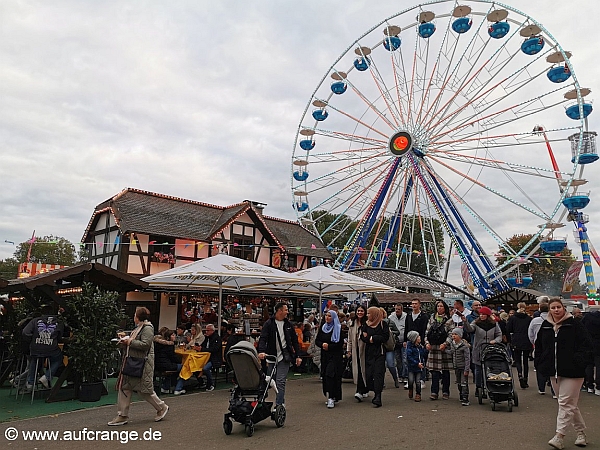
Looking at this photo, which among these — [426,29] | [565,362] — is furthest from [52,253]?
[565,362]

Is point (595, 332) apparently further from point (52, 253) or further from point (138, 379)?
point (52, 253)

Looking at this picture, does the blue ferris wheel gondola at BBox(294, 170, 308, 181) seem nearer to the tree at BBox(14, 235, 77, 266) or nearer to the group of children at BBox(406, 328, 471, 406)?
the group of children at BBox(406, 328, 471, 406)

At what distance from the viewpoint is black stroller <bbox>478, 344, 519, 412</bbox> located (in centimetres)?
716

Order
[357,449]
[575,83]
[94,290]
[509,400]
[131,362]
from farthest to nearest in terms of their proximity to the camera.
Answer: [575,83] < [94,290] < [509,400] < [131,362] < [357,449]

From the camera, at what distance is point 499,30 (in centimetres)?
1925

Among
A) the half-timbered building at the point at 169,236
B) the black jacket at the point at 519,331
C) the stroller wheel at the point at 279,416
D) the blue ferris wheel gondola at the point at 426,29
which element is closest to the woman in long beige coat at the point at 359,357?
the stroller wheel at the point at 279,416

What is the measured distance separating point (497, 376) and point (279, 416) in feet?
10.9

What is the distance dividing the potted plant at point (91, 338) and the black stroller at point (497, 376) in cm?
612

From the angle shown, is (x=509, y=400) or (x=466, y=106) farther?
(x=466, y=106)

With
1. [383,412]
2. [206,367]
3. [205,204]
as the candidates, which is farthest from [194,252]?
[383,412]

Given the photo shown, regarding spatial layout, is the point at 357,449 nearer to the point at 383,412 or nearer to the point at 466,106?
the point at 383,412

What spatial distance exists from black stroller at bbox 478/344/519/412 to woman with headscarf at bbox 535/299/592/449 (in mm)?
1438

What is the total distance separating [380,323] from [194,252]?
1344 centimetres

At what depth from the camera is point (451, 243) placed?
73.2 ft
